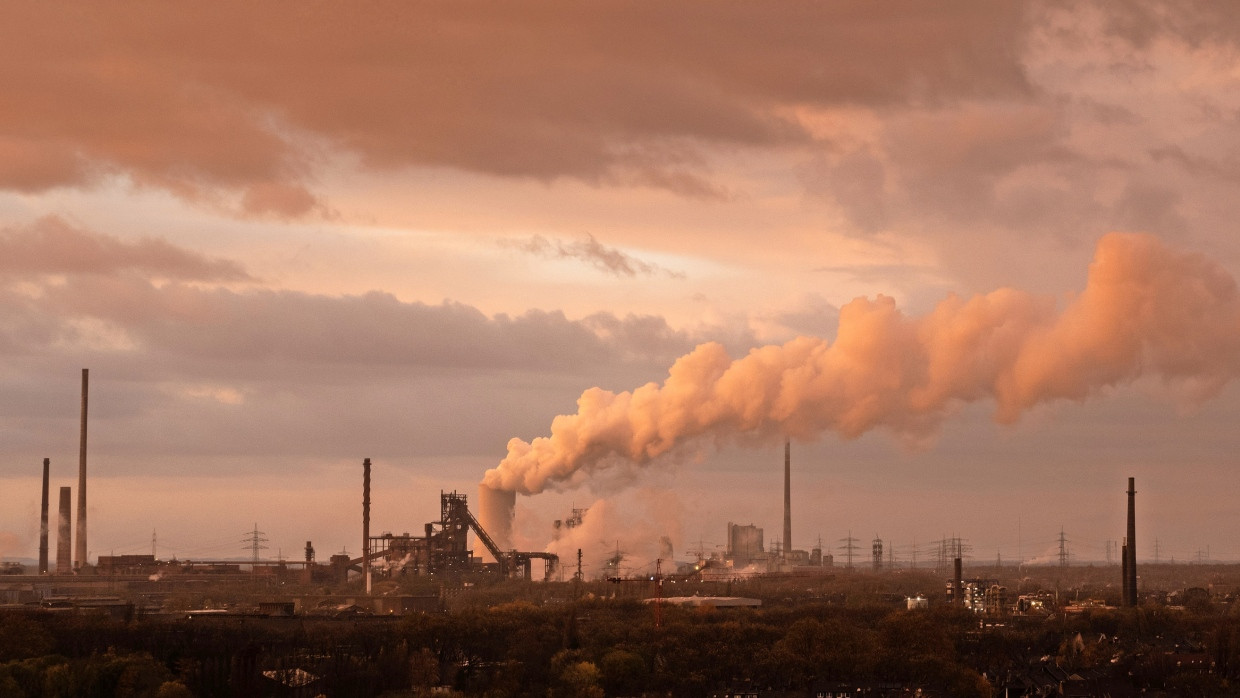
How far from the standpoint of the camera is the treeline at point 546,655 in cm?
8431

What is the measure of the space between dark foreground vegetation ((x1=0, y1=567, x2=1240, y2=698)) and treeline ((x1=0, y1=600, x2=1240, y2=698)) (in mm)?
147

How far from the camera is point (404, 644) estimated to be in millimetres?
94750

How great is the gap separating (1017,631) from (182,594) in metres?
76.7

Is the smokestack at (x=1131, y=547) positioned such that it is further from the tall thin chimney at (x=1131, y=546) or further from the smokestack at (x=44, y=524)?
the smokestack at (x=44, y=524)

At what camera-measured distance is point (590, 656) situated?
93.4 meters

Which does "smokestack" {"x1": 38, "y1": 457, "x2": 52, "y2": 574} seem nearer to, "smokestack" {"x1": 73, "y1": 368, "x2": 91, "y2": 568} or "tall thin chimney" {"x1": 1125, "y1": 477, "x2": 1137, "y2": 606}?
"smokestack" {"x1": 73, "y1": 368, "x2": 91, "y2": 568}

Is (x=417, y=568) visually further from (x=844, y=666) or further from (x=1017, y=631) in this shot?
(x=844, y=666)

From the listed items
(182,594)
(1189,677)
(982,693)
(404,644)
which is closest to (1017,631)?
(1189,677)

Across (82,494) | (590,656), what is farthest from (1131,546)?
(82,494)

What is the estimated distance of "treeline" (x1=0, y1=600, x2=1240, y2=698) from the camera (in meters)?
84.3

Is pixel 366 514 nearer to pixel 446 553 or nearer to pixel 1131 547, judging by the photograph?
pixel 446 553

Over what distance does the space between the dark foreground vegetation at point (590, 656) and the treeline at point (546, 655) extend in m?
0.15

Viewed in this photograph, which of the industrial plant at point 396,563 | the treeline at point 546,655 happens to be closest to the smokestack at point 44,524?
the industrial plant at point 396,563

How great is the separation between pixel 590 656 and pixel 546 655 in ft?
11.6
